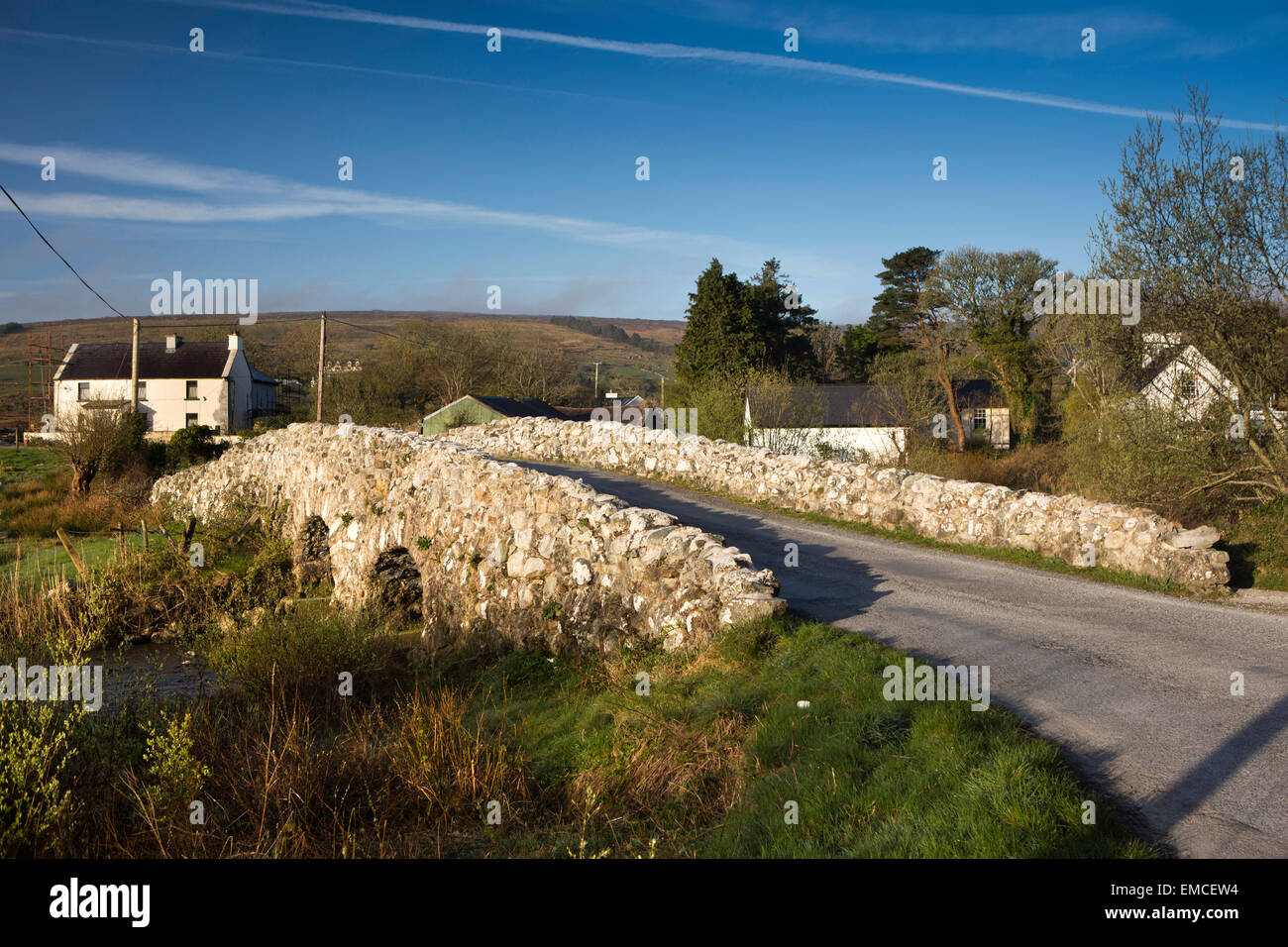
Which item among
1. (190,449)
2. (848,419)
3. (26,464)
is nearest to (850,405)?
(848,419)

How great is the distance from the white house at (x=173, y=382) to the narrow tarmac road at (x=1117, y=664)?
4861 centimetres

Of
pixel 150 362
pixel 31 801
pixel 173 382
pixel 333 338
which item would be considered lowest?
pixel 31 801

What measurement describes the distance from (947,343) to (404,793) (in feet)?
150

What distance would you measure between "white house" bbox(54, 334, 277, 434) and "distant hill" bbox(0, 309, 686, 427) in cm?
169

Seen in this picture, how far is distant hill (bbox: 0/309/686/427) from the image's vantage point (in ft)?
204

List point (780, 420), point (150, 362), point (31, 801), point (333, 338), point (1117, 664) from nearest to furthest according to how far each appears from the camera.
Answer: point (31, 801) → point (1117, 664) → point (780, 420) → point (150, 362) → point (333, 338)

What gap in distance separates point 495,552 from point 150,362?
5177cm

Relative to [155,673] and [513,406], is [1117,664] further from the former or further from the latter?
[513,406]

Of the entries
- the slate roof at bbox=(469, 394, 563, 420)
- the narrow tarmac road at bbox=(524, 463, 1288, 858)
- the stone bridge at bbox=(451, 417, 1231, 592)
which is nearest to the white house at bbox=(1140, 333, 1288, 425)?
the stone bridge at bbox=(451, 417, 1231, 592)

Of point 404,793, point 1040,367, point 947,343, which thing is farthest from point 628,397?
point 404,793

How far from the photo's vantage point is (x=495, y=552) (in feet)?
36.4

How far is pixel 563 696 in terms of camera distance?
26.5 feet

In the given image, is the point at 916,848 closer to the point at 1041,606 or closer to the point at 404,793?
the point at 404,793

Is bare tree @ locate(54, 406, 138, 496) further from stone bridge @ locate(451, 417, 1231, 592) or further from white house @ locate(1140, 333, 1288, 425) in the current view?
white house @ locate(1140, 333, 1288, 425)
